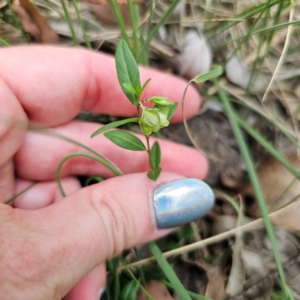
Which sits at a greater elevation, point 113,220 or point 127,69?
point 127,69

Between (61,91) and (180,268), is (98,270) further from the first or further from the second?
(61,91)

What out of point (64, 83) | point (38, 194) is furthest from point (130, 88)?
point (38, 194)

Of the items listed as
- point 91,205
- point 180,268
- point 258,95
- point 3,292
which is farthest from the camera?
point 258,95

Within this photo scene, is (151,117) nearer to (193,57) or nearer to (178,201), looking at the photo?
(178,201)

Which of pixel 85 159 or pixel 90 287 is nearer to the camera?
pixel 90 287

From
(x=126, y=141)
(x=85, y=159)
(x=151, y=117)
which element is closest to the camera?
(x=151, y=117)

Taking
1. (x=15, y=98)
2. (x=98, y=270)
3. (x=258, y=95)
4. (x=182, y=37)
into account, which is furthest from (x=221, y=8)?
(x=98, y=270)

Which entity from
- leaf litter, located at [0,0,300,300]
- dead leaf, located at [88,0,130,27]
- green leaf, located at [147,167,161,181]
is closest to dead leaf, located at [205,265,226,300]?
leaf litter, located at [0,0,300,300]
